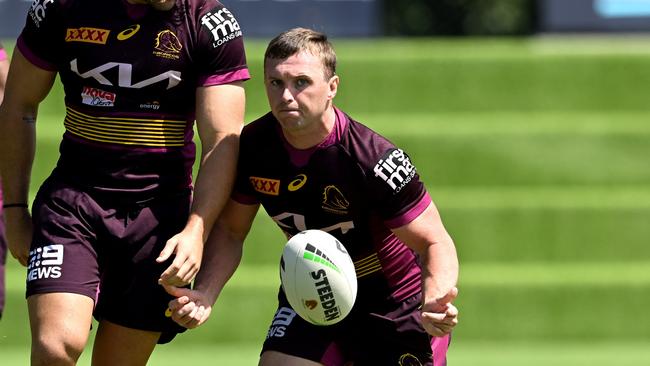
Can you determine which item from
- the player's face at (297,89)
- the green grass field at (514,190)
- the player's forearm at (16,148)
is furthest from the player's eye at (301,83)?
the green grass field at (514,190)

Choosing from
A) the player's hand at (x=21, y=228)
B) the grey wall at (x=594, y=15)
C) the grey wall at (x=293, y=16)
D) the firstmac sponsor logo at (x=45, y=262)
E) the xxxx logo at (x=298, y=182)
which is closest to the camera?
the firstmac sponsor logo at (x=45, y=262)

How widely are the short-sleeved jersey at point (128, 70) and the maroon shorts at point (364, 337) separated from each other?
631 mm

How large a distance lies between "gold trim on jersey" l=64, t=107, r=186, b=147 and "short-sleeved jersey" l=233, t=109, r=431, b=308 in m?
0.25

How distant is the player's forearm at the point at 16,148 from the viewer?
4285 millimetres

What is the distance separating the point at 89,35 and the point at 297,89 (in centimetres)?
68

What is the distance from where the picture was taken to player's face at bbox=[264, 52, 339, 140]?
3.99 meters

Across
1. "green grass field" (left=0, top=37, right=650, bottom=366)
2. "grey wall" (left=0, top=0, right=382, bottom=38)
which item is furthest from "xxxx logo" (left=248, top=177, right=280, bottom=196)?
"grey wall" (left=0, top=0, right=382, bottom=38)

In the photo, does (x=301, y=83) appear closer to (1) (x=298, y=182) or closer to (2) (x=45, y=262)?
(1) (x=298, y=182)

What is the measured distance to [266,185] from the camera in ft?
13.8

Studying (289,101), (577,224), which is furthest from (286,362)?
(577,224)

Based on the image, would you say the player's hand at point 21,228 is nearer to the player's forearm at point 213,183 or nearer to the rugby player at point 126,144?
the rugby player at point 126,144

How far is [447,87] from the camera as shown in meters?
9.33

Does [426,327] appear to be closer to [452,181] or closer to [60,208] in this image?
[60,208]

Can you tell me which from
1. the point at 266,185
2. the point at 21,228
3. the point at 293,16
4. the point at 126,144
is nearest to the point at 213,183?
the point at 266,185
